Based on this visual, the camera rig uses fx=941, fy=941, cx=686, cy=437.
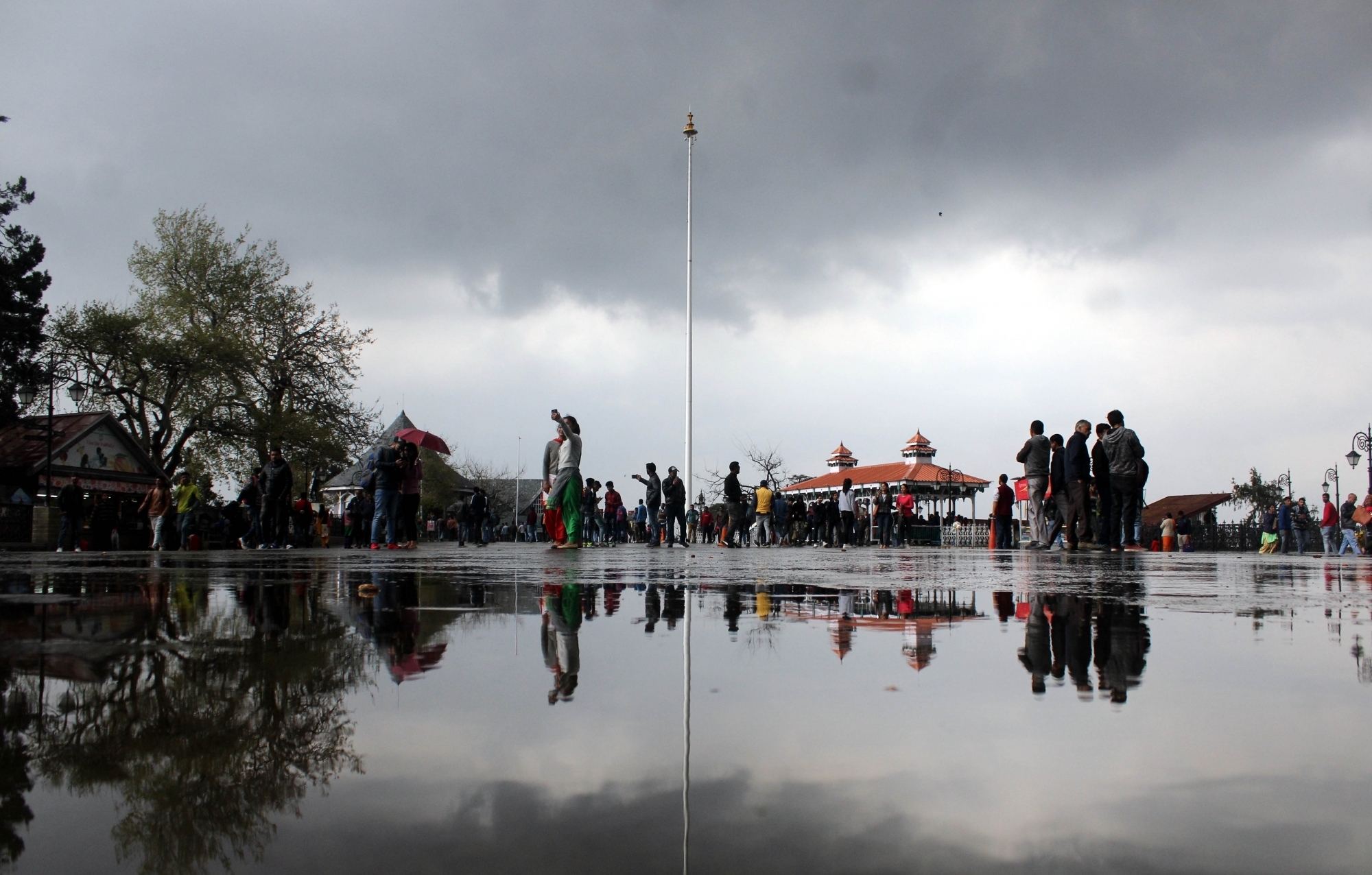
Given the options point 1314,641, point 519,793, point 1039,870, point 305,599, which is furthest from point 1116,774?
point 305,599

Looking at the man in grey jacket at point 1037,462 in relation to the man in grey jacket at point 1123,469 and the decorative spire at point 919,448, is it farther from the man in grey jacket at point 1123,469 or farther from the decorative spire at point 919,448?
the decorative spire at point 919,448

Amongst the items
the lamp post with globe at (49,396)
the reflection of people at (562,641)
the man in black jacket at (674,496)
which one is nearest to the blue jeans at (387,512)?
the man in black jacket at (674,496)

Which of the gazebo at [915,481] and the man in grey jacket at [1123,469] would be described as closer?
the man in grey jacket at [1123,469]

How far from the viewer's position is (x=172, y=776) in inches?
47.0

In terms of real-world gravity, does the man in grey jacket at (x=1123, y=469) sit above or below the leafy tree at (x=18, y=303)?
below

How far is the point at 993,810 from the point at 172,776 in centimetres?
101

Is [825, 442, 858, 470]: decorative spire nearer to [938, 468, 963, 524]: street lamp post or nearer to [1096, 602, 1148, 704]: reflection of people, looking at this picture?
[938, 468, 963, 524]: street lamp post

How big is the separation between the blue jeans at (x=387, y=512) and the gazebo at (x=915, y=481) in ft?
109

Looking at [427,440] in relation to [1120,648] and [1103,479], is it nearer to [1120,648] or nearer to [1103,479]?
[1103,479]

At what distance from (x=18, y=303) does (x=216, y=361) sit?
7.34m

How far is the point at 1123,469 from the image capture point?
43.2 feet

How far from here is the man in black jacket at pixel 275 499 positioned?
57.7 ft

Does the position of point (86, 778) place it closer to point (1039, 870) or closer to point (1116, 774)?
point (1039, 870)

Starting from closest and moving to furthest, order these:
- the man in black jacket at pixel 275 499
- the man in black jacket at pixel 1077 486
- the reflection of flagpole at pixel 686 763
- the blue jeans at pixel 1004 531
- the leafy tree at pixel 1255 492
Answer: the reflection of flagpole at pixel 686 763
the man in black jacket at pixel 1077 486
the man in black jacket at pixel 275 499
the blue jeans at pixel 1004 531
the leafy tree at pixel 1255 492
